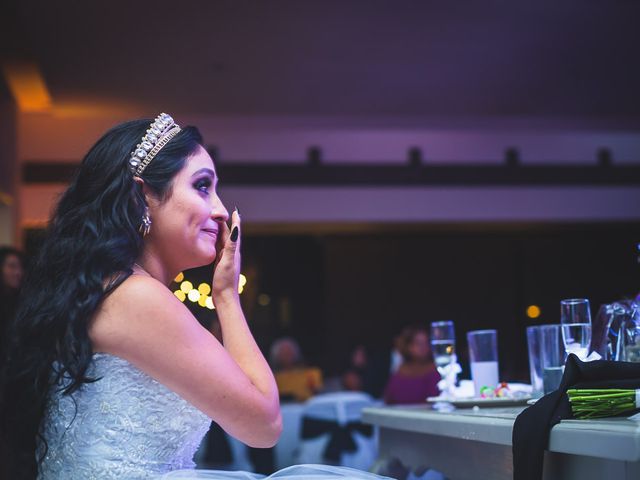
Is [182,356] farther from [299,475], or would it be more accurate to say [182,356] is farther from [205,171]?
[205,171]

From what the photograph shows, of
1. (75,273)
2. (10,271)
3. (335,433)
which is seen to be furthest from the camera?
(335,433)

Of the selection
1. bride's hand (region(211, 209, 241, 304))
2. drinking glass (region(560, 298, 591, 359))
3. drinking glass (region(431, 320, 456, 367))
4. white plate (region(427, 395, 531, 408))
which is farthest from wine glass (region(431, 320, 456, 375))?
bride's hand (region(211, 209, 241, 304))

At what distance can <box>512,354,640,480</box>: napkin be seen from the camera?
1180 mm

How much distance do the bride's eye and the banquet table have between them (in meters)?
0.68

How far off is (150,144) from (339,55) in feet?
14.7

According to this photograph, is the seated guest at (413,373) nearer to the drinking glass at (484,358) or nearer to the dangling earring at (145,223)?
the drinking glass at (484,358)

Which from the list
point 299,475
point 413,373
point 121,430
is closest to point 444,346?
point 299,475

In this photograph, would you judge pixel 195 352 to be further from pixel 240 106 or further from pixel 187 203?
pixel 240 106

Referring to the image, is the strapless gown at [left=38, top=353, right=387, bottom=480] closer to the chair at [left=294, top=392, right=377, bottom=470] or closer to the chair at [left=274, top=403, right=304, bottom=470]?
the chair at [left=294, top=392, right=377, bottom=470]

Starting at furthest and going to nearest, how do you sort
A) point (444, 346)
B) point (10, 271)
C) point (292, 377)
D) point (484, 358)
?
point (292, 377) → point (10, 271) → point (444, 346) → point (484, 358)

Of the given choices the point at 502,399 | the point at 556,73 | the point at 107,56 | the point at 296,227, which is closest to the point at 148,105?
the point at 107,56

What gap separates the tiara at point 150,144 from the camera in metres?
1.56

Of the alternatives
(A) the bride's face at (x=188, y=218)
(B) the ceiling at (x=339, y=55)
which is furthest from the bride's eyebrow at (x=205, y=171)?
(B) the ceiling at (x=339, y=55)

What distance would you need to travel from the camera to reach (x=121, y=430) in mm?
1406
